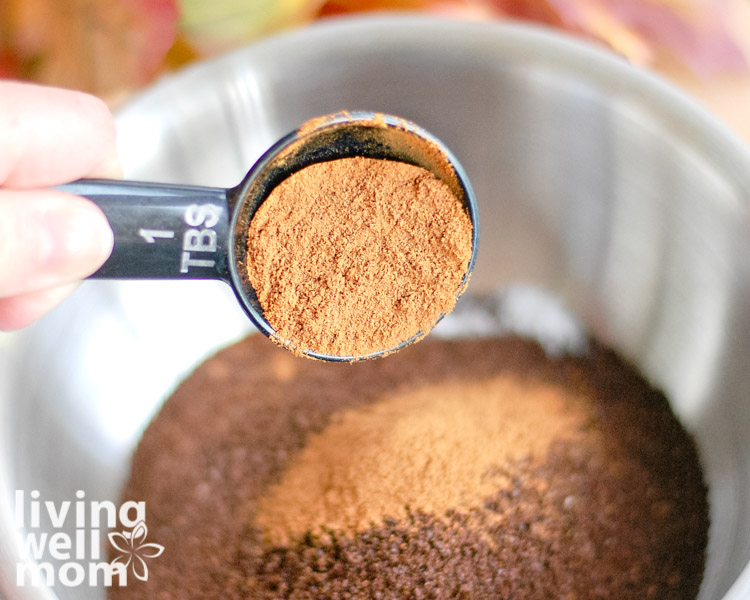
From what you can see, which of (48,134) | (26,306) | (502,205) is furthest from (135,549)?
(502,205)

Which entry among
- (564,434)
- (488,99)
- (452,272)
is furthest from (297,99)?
(564,434)

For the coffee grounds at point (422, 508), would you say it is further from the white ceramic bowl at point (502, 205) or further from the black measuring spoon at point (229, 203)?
the black measuring spoon at point (229, 203)

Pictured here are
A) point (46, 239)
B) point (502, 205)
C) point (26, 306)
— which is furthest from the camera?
point (502, 205)

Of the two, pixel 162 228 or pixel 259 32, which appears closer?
pixel 162 228

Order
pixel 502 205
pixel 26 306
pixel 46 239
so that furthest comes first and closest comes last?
pixel 502 205 → pixel 26 306 → pixel 46 239

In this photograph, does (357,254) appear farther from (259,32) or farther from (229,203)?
(259,32)

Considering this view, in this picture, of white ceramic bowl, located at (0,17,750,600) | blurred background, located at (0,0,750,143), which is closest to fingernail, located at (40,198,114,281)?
white ceramic bowl, located at (0,17,750,600)

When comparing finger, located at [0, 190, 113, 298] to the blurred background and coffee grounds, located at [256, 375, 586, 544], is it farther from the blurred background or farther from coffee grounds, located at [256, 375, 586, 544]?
the blurred background
